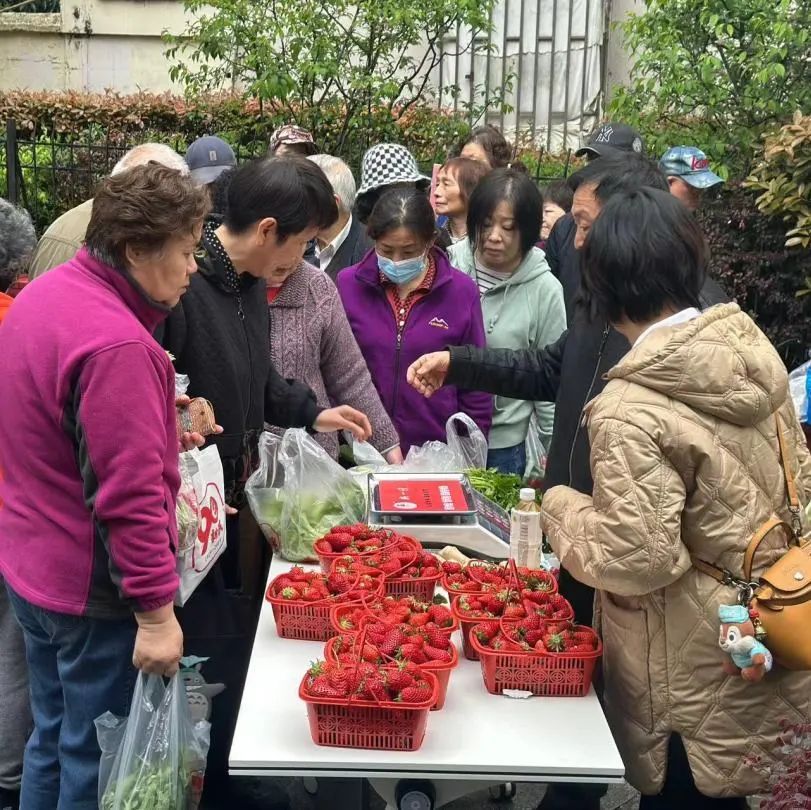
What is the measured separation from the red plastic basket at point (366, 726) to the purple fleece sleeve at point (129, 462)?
1.36 feet

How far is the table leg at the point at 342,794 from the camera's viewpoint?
2479 millimetres

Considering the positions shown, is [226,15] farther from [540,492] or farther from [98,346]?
[98,346]

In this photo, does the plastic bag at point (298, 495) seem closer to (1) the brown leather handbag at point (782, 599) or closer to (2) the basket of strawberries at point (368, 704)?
(2) the basket of strawberries at point (368, 704)

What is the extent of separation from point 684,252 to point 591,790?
135 cm

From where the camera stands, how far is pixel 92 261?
2.31m

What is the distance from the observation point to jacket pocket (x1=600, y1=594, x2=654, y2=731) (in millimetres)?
2371

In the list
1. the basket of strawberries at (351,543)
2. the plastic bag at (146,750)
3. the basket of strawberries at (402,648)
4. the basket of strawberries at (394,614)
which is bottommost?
the plastic bag at (146,750)

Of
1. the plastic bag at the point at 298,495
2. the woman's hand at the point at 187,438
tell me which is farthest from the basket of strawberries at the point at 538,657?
the woman's hand at the point at 187,438

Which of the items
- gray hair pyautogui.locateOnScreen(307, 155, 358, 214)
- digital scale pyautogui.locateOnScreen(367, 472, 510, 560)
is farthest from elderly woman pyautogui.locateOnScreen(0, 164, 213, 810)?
gray hair pyautogui.locateOnScreen(307, 155, 358, 214)

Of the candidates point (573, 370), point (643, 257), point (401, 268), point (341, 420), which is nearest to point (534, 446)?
point (401, 268)

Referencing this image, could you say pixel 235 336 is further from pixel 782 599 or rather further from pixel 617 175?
pixel 782 599

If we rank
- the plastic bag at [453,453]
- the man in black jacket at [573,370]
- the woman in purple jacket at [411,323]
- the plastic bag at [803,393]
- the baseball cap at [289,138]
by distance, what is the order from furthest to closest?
the baseball cap at [289,138], the plastic bag at [803,393], the woman in purple jacket at [411,323], the plastic bag at [453,453], the man in black jacket at [573,370]

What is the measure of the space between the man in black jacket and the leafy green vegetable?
11.0 inches

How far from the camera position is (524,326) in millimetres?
4266
